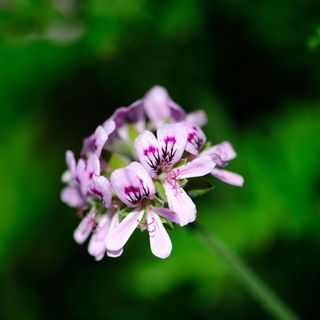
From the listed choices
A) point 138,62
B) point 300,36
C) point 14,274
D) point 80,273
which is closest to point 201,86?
point 138,62

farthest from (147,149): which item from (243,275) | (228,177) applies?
(243,275)

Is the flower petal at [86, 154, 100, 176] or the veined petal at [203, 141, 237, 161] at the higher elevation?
the flower petal at [86, 154, 100, 176]

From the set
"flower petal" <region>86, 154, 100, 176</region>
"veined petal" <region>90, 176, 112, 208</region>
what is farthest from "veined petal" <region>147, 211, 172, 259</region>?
"flower petal" <region>86, 154, 100, 176</region>

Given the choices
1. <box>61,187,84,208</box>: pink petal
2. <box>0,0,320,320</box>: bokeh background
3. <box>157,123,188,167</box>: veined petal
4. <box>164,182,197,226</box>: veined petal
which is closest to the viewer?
<box>164,182,197,226</box>: veined petal

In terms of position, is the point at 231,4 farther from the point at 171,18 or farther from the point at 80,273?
the point at 80,273

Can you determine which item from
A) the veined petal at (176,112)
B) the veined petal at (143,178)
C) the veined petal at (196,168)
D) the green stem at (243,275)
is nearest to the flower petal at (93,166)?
the veined petal at (143,178)

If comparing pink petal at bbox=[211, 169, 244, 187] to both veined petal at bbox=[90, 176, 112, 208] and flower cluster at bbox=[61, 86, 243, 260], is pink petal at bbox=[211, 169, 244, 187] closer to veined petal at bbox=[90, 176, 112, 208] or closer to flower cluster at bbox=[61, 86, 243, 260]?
flower cluster at bbox=[61, 86, 243, 260]
